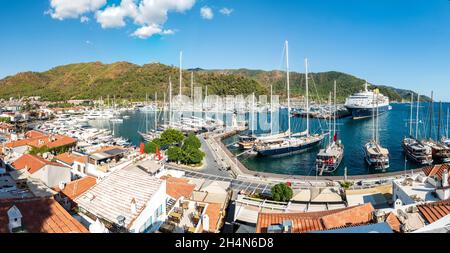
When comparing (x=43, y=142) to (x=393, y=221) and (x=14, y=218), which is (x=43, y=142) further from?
(x=393, y=221)

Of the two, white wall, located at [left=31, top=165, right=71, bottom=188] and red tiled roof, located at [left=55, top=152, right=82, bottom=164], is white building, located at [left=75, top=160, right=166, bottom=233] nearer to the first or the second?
white wall, located at [left=31, top=165, right=71, bottom=188]

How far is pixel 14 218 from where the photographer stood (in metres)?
4.49

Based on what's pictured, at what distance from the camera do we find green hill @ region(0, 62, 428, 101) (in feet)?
300

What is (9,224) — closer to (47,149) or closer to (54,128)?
(47,149)

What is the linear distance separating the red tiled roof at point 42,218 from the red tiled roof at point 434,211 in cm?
638

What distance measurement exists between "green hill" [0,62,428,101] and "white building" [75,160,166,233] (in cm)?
7824

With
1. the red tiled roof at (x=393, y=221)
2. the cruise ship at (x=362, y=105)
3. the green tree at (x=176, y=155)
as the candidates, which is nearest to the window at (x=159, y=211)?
the red tiled roof at (x=393, y=221)

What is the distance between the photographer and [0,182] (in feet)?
32.3

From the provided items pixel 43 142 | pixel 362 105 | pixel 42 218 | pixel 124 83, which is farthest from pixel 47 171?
pixel 124 83

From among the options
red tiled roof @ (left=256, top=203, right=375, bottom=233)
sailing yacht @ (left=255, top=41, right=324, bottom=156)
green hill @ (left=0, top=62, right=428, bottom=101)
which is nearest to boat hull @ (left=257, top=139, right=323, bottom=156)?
sailing yacht @ (left=255, top=41, right=324, bottom=156)

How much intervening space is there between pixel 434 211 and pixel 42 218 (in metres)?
7.32

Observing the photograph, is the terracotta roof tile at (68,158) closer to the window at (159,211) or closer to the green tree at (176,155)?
the green tree at (176,155)
